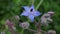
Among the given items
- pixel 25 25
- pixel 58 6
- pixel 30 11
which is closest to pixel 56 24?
pixel 58 6

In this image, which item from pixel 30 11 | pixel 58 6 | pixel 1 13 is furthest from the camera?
pixel 1 13

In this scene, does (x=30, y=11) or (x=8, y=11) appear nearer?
(x=30, y=11)

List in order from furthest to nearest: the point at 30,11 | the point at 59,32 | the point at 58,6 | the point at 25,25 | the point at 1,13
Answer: the point at 1,13
the point at 58,6
the point at 59,32
the point at 30,11
the point at 25,25

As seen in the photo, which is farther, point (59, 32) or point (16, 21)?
point (59, 32)

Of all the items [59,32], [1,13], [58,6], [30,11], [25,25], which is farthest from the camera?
[1,13]

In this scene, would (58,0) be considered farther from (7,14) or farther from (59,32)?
(7,14)

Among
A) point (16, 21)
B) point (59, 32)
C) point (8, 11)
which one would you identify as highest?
point (16, 21)

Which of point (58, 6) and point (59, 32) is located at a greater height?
point (58, 6)

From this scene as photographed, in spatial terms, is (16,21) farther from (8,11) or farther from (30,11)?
(8,11)

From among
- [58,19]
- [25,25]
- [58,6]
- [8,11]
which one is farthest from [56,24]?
[25,25]
